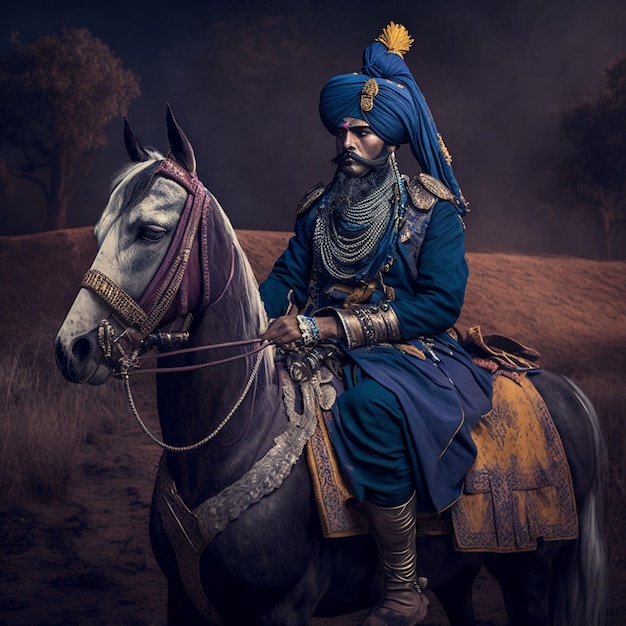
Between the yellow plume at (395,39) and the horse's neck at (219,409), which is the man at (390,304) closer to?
the yellow plume at (395,39)

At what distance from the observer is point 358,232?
2838mm

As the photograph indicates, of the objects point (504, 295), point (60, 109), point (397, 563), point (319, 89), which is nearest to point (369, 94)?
point (397, 563)

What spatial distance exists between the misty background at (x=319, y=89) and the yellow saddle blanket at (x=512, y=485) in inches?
327

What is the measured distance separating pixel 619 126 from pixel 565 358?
4859 mm

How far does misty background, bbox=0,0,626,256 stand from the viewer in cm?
1105

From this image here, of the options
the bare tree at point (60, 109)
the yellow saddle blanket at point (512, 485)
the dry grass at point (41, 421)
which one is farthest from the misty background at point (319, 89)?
the yellow saddle blanket at point (512, 485)

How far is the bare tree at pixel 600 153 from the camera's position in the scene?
1113 centimetres

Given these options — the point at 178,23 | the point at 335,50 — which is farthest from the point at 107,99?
the point at 335,50

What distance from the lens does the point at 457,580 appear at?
327 cm

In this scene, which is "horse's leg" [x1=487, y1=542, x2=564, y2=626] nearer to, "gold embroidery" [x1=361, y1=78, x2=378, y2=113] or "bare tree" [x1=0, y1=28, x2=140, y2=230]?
"gold embroidery" [x1=361, y1=78, x2=378, y2=113]

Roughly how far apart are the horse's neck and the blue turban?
0.77 meters

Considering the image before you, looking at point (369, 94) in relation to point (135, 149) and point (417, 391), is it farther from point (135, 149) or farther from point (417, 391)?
point (417, 391)

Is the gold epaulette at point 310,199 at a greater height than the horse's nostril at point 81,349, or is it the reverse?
the gold epaulette at point 310,199

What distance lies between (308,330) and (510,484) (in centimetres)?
89
